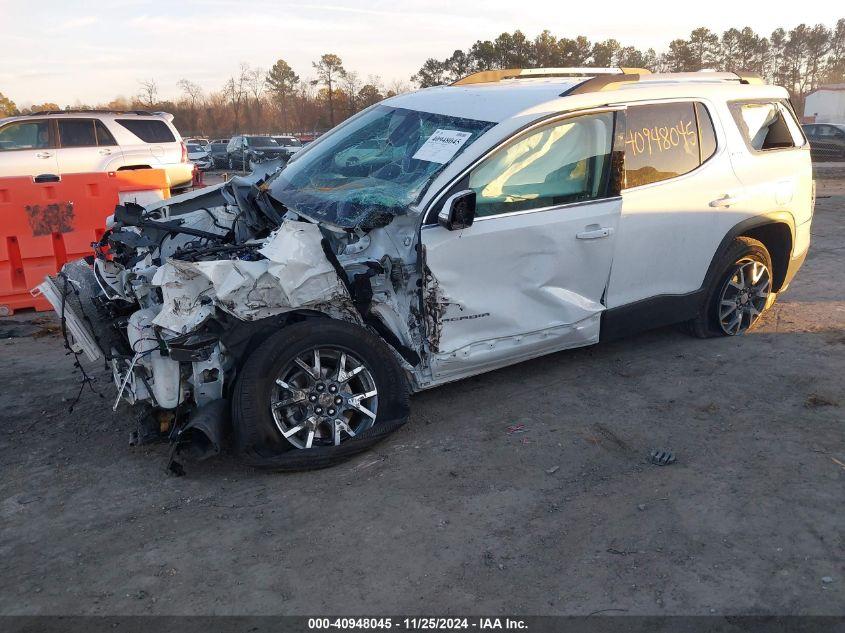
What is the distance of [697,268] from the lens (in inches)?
209

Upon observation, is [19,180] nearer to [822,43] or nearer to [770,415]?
[770,415]

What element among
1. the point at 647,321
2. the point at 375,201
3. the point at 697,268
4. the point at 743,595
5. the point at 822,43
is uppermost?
the point at 822,43

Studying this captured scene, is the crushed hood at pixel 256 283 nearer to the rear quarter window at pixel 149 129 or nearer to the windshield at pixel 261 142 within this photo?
the rear quarter window at pixel 149 129

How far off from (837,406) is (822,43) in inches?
2603

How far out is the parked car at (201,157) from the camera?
2908 centimetres

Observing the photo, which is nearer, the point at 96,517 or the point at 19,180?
the point at 96,517

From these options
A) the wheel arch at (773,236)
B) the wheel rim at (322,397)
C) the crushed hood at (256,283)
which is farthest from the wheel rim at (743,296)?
the crushed hood at (256,283)

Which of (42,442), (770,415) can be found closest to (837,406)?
(770,415)

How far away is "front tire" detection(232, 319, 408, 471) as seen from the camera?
3.83 meters

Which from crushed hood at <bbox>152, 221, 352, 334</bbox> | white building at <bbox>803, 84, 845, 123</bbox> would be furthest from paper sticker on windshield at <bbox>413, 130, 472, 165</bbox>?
white building at <bbox>803, 84, 845, 123</bbox>

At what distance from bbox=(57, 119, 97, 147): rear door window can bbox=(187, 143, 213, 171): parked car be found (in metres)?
16.6

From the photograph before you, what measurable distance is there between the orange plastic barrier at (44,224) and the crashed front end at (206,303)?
11.5 ft

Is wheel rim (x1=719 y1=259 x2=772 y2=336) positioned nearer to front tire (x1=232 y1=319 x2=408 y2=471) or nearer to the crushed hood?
front tire (x1=232 y1=319 x2=408 y2=471)

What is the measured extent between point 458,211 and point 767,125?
120 inches
